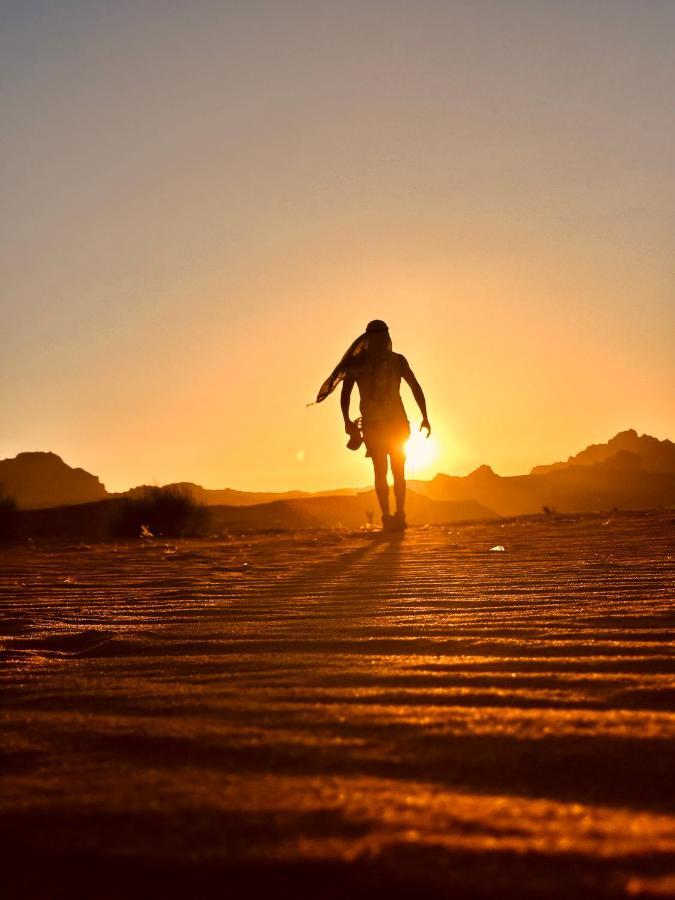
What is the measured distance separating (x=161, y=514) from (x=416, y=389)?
21.8ft

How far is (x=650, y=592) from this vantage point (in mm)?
3607

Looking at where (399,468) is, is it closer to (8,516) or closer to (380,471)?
(380,471)

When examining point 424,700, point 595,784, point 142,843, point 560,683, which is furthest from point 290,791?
point 560,683

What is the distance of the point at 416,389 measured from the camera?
1059 centimetres

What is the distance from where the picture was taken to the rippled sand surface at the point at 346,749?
1.08 metres

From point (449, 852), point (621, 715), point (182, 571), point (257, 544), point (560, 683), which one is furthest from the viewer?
point (257, 544)

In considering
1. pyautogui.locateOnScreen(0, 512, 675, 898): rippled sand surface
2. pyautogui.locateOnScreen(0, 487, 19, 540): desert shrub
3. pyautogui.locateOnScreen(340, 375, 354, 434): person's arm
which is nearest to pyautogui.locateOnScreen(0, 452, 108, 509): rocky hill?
pyautogui.locateOnScreen(0, 487, 19, 540): desert shrub

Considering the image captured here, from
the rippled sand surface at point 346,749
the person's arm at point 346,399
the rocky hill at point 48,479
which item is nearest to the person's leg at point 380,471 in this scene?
the person's arm at point 346,399

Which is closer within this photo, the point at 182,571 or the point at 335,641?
the point at 335,641

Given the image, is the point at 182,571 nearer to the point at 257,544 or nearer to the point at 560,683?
the point at 257,544

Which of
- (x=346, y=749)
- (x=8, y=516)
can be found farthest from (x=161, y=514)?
(x=346, y=749)

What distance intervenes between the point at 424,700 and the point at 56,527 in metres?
16.7

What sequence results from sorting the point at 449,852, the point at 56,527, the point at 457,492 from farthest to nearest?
the point at 457,492 < the point at 56,527 < the point at 449,852

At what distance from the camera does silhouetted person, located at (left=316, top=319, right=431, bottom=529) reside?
33.6 ft
